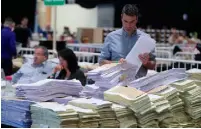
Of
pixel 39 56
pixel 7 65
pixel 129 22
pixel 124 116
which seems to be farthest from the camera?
pixel 7 65

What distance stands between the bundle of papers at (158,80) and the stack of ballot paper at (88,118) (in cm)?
52

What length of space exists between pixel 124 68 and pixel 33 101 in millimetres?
729

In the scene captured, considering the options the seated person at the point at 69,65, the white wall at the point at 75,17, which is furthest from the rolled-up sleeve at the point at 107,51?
the white wall at the point at 75,17

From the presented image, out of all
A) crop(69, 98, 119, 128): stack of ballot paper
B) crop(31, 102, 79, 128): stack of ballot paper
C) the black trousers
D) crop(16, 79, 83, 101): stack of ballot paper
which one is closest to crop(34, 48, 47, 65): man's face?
the black trousers

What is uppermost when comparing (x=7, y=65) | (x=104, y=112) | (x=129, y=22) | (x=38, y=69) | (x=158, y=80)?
(x=129, y=22)

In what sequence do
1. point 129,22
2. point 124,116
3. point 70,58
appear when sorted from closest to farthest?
point 124,116
point 129,22
point 70,58

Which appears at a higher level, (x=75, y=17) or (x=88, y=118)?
(x=75, y=17)

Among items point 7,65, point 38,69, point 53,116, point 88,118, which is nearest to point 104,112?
point 88,118

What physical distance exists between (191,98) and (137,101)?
0.53m

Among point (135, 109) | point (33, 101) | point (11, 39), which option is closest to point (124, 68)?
point (135, 109)

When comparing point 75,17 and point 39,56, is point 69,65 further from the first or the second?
point 75,17

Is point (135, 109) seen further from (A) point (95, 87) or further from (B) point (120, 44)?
(B) point (120, 44)

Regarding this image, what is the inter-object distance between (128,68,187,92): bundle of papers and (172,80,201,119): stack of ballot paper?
0.37 feet

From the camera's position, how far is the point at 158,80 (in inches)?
136
